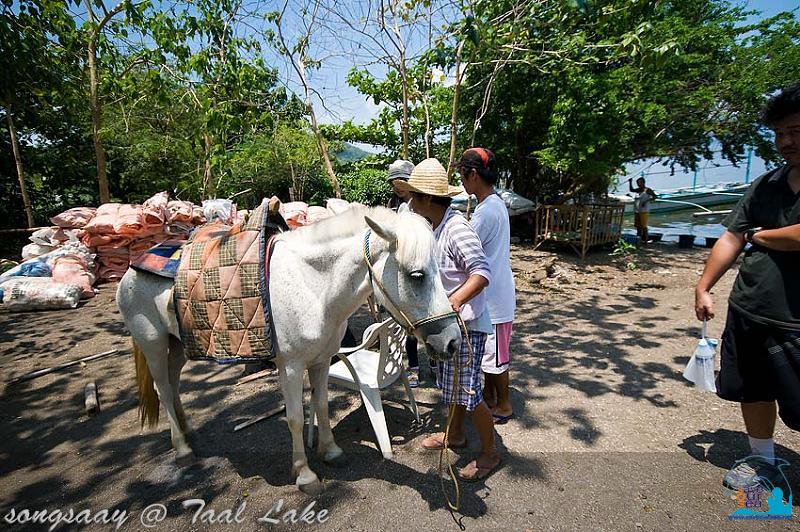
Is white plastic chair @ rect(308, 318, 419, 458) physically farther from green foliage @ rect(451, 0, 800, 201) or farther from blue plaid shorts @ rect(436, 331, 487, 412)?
green foliage @ rect(451, 0, 800, 201)

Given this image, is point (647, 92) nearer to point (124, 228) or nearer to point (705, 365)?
point (705, 365)

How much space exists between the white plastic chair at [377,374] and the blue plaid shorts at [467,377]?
1.58 feet

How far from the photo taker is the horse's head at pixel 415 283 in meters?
1.67

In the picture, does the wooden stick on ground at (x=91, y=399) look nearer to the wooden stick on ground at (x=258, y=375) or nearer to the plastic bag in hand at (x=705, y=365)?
the wooden stick on ground at (x=258, y=375)

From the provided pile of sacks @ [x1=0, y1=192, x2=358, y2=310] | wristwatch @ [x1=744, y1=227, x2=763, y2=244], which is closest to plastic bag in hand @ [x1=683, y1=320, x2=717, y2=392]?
wristwatch @ [x1=744, y1=227, x2=763, y2=244]

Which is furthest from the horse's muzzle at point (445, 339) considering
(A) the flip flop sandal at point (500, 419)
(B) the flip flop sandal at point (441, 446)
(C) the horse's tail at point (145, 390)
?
(C) the horse's tail at point (145, 390)

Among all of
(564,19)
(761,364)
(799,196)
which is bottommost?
(761,364)

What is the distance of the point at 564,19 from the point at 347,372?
644cm

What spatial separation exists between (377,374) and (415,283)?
109 centimetres

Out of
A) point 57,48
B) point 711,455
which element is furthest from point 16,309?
point 711,455

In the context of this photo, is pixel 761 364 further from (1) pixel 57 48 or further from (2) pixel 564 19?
(1) pixel 57 48

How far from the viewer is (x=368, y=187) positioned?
14133 millimetres

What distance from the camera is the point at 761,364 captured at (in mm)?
2008

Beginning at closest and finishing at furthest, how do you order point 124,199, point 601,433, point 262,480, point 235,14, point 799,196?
point 799,196
point 262,480
point 601,433
point 235,14
point 124,199
